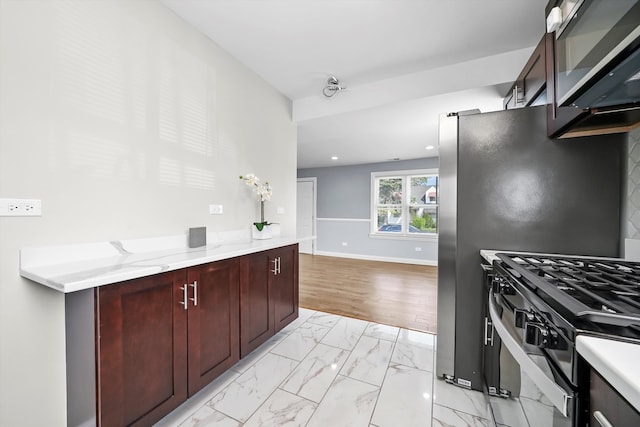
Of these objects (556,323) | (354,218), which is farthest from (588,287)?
(354,218)

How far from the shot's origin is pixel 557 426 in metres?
0.65

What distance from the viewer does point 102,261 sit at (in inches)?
52.2

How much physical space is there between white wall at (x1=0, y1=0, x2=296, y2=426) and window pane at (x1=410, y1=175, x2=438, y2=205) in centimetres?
453

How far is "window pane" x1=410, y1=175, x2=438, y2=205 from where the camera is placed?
5.54 m

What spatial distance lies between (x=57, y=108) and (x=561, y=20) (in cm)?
234

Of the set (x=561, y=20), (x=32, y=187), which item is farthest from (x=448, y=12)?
(x=32, y=187)

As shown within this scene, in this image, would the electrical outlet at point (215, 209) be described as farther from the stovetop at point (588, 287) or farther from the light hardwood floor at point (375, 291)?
the stovetop at point (588, 287)

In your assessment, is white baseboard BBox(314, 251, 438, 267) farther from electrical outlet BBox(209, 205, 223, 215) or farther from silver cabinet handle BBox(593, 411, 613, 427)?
silver cabinet handle BBox(593, 411, 613, 427)

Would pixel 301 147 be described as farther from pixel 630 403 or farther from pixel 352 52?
pixel 630 403

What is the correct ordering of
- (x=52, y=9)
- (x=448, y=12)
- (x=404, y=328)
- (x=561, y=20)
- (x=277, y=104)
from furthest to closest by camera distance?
1. (x=277, y=104)
2. (x=404, y=328)
3. (x=448, y=12)
4. (x=52, y=9)
5. (x=561, y=20)

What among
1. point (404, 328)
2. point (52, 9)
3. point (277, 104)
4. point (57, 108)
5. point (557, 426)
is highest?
point (277, 104)

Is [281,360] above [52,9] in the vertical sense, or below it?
below

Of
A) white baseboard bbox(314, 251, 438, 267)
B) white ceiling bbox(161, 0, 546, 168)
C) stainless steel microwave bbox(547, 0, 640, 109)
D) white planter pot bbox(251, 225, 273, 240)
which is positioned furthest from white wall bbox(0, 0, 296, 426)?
white baseboard bbox(314, 251, 438, 267)

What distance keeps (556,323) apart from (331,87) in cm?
264
